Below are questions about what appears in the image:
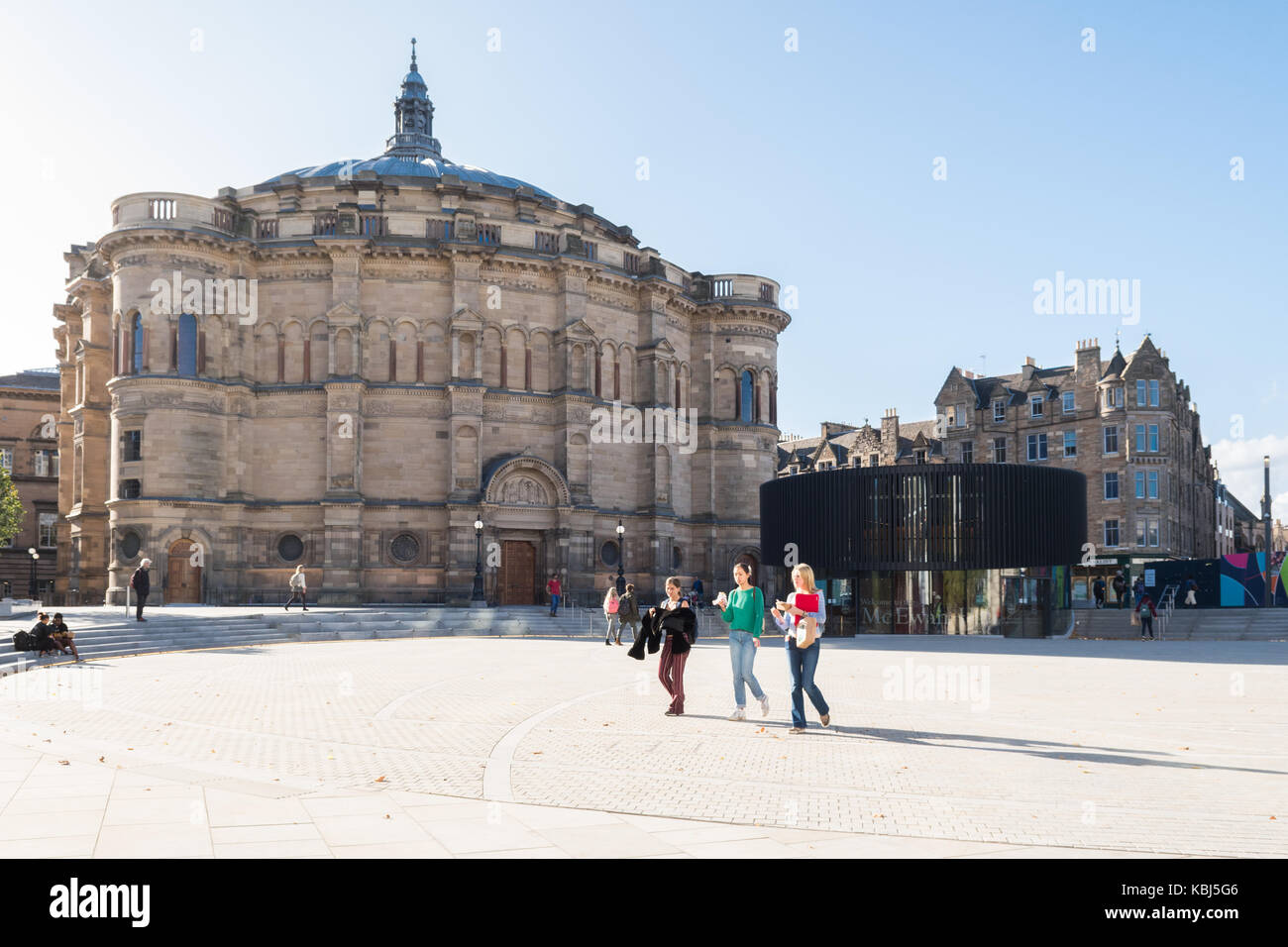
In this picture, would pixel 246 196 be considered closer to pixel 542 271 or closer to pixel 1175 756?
pixel 542 271

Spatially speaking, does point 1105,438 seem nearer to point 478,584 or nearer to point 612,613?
point 478,584

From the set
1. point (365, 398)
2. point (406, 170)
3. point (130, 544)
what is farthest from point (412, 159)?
point (130, 544)

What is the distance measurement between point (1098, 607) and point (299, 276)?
38.7 metres

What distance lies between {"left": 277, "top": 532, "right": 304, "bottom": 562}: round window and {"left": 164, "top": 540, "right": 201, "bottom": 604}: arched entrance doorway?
3265 mm

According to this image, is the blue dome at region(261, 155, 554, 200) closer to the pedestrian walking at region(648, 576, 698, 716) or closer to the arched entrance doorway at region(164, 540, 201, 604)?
the arched entrance doorway at region(164, 540, 201, 604)

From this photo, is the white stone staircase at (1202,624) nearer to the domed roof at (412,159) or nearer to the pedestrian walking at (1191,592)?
the pedestrian walking at (1191,592)

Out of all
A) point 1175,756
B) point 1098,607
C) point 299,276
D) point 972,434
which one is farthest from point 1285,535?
point 1175,756

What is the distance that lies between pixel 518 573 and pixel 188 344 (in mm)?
17102

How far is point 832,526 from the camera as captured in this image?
39469 millimetres

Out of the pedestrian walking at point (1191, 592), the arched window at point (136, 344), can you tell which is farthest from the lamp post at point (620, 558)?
the pedestrian walking at point (1191, 592)

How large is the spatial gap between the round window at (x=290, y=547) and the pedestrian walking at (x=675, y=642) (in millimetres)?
33915

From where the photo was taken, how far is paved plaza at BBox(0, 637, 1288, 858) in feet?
23.0

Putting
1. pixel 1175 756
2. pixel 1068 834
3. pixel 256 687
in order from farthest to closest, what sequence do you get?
1. pixel 256 687
2. pixel 1175 756
3. pixel 1068 834

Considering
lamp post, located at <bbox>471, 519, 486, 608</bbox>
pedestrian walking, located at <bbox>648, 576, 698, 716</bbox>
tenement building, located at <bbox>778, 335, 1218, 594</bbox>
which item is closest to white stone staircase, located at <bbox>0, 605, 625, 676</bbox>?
lamp post, located at <bbox>471, 519, 486, 608</bbox>
